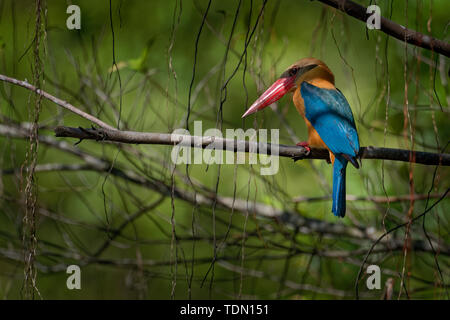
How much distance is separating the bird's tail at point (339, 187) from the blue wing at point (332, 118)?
86 mm

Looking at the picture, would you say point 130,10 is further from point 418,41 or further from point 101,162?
point 418,41

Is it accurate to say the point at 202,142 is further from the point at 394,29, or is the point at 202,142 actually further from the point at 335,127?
the point at 335,127

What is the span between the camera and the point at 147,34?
15.6 ft

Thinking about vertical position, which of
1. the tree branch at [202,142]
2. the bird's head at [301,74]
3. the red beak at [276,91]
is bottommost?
the tree branch at [202,142]

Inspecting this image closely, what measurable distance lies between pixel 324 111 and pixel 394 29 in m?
0.92

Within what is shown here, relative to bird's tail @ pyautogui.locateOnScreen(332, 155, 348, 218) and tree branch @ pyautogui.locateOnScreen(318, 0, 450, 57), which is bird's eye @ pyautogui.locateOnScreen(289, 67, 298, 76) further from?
tree branch @ pyautogui.locateOnScreen(318, 0, 450, 57)

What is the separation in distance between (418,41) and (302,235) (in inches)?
59.1

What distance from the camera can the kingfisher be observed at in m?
2.20

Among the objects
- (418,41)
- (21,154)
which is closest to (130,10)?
(21,154)

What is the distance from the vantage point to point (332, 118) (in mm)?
2383

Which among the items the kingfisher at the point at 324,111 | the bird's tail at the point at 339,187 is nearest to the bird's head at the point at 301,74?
the kingfisher at the point at 324,111

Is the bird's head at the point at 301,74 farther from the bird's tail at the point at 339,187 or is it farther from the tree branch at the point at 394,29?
the tree branch at the point at 394,29

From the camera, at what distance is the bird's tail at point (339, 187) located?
221 centimetres

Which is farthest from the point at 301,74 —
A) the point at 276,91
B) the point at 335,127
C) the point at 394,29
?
the point at 394,29
